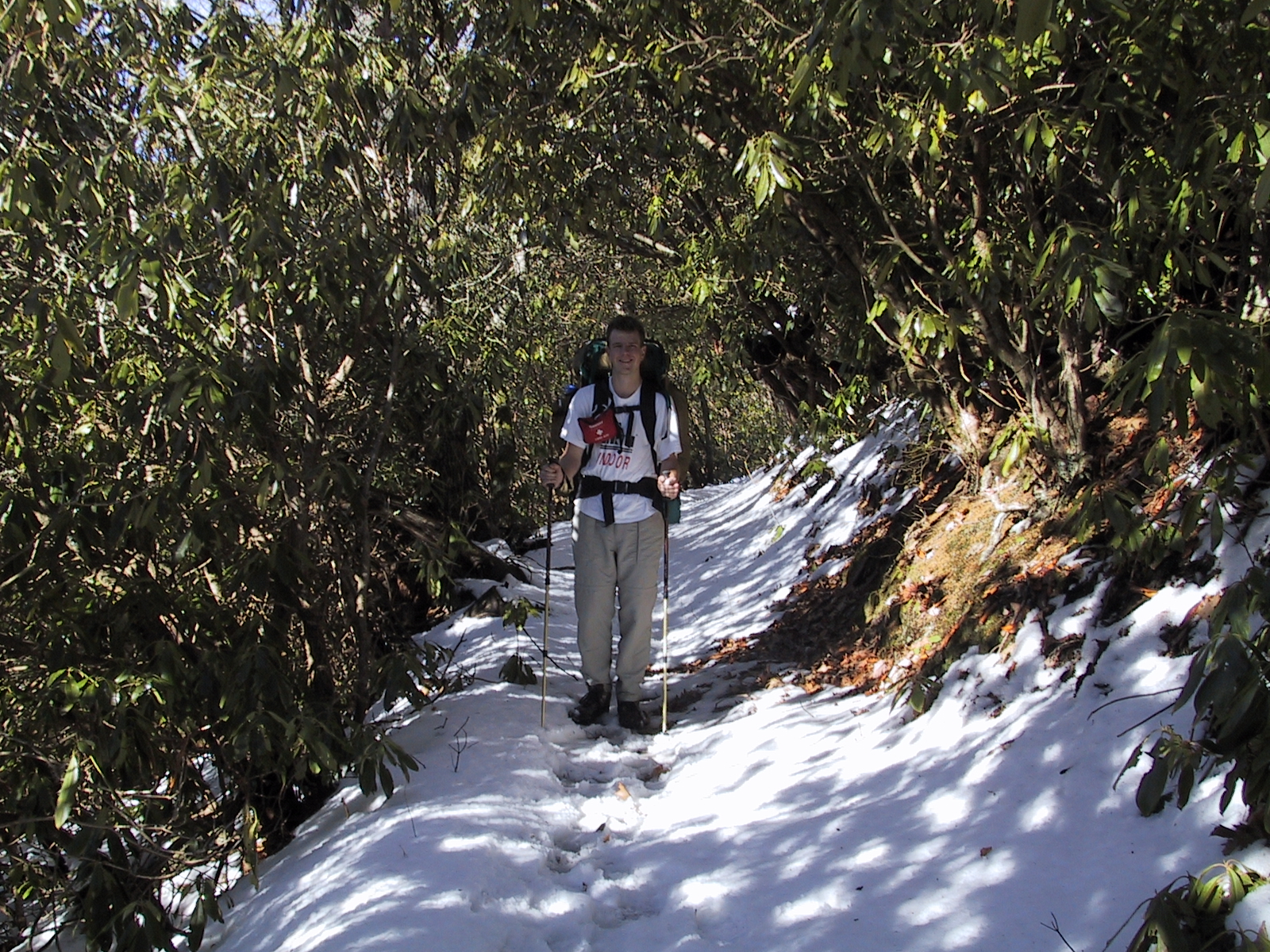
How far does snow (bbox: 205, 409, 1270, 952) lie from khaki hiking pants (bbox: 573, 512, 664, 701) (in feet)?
1.41

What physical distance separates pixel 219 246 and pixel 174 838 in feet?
9.39

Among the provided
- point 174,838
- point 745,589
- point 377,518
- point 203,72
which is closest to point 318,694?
point 174,838

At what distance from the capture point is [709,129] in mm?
6137

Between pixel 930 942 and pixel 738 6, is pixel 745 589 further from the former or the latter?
pixel 930 942

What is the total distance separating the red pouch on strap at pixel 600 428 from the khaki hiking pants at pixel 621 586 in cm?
46

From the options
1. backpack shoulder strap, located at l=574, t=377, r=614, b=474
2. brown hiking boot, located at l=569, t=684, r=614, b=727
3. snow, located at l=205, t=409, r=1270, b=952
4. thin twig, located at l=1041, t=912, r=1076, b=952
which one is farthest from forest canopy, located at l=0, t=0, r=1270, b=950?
thin twig, located at l=1041, t=912, r=1076, b=952

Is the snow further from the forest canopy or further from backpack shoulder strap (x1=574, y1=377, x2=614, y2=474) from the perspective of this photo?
backpack shoulder strap (x1=574, y1=377, x2=614, y2=474)

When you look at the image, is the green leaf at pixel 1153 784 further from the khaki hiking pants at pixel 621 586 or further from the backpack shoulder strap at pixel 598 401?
the backpack shoulder strap at pixel 598 401

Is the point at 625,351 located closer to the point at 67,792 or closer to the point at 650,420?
the point at 650,420

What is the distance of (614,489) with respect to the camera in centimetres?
555

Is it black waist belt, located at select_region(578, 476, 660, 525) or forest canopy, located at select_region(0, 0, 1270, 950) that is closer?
forest canopy, located at select_region(0, 0, 1270, 950)

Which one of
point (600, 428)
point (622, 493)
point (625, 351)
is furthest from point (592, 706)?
point (625, 351)

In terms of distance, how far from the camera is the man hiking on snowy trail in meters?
5.52

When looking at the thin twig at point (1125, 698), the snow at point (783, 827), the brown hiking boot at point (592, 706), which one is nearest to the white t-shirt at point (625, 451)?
the brown hiking boot at point (592, 706)
